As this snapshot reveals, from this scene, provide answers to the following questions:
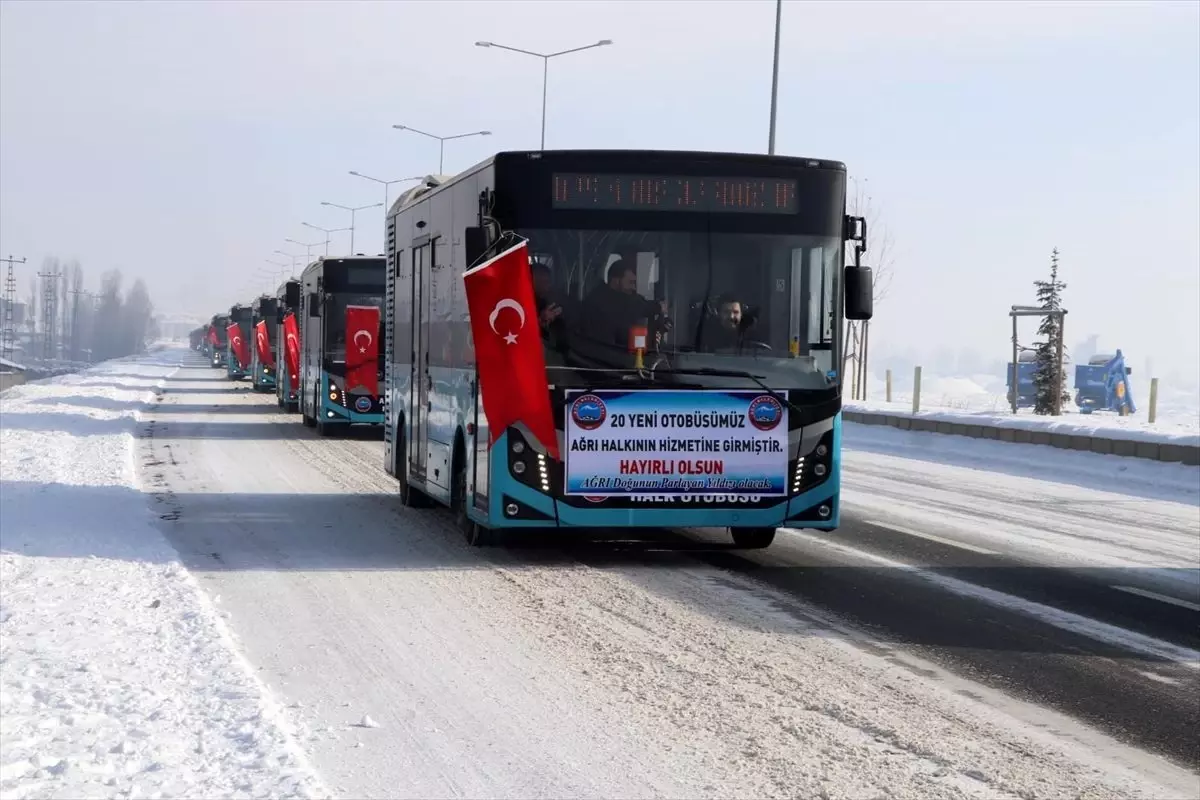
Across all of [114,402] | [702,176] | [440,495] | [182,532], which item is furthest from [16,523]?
[114,402]

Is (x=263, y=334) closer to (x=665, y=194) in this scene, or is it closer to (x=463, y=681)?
(x=665, y=194)

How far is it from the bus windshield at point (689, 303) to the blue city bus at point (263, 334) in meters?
41.2

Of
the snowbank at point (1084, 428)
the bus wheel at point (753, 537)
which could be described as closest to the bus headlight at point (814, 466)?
the bus wheel at point (753, 537)

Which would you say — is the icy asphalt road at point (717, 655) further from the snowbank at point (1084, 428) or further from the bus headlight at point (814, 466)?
the snowbank at point (1084, 428)

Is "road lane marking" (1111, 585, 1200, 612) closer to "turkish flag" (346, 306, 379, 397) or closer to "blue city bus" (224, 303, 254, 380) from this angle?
"turkish flag" (346, 306, 379, 397)

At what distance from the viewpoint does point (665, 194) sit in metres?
12.3

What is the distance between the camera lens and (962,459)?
28.2 metres

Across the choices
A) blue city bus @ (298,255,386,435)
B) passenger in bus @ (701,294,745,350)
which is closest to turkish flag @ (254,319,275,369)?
blue city bus @ (298,255,386,435)

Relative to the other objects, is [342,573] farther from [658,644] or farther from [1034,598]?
[1034,598]

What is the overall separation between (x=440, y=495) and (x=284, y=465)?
928 cm

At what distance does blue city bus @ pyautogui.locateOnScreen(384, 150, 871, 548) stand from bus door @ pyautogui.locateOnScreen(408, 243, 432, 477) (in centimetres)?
308

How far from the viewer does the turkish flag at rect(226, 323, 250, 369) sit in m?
72.2

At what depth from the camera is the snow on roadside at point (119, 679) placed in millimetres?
6148

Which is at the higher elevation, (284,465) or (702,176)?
(702,176)
